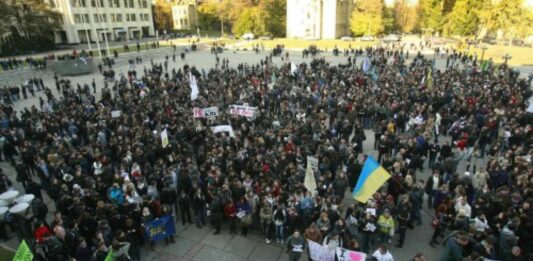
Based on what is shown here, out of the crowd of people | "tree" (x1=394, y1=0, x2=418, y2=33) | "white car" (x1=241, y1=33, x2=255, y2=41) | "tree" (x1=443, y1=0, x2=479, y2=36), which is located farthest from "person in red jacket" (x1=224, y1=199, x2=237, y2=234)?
"tree" (x1=394, y1=0, x2=418, y2=33)

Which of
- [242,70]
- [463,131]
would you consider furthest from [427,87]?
[242,70]

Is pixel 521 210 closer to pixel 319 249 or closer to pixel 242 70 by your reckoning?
pixel 319 249

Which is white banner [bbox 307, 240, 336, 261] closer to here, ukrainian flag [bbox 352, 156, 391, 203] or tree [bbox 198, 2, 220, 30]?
ukrainian flag [bbox 352, 156, 391, 203]

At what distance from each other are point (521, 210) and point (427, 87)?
1411 cm

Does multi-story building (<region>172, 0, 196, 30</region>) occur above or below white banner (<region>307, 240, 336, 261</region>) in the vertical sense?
above

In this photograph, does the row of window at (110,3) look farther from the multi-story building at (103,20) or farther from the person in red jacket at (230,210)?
the person in red jacket at (230,210)

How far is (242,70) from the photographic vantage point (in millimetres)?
30438

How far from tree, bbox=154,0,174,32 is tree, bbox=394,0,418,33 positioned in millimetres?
57835

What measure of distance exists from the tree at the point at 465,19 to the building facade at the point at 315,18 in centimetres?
2223

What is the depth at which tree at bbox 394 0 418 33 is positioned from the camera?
81125mm

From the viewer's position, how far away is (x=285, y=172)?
36.0 feet

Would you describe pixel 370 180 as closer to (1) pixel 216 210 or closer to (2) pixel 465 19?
(1) pixel 216 210

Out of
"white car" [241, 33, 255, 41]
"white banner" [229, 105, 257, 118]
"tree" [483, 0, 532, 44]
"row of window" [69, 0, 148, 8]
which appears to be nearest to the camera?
"white banner" [229, 105, 257, 118]

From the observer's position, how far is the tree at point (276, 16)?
77312 millimetres
